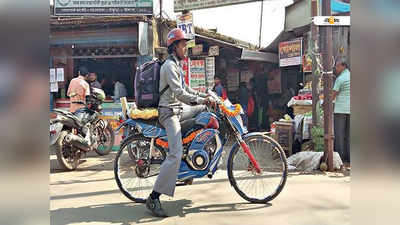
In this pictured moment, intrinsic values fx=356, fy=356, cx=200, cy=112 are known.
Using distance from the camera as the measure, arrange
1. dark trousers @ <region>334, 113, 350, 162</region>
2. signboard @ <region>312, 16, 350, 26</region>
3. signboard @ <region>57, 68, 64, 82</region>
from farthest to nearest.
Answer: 1. signboard @ <region>57, 68, 64, 82</region>
2. dark trousers @ <region>334, 113, 350, 162</region>
3. signboard @ <region>312, 16, 350, 26</region>

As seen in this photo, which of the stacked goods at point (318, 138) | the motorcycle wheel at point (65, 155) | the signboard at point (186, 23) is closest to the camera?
the motorcycle wheel at point (65, 155)

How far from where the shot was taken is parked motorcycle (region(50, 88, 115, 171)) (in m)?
5.95

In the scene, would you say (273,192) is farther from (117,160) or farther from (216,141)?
(117,160)

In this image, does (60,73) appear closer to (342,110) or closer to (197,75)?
(197,75)

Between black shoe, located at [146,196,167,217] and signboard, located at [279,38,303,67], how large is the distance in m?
7.85

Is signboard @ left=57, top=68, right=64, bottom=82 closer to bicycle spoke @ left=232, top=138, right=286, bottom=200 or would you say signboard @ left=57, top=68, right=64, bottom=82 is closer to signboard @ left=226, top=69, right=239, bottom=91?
signboard @ left=226, top=69, right=239, bottom=91

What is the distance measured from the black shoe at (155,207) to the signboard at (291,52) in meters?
7.85

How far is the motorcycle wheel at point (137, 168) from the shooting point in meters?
4.12

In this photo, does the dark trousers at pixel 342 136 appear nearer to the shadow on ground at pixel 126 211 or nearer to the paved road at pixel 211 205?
the paved road at pixel 211 205

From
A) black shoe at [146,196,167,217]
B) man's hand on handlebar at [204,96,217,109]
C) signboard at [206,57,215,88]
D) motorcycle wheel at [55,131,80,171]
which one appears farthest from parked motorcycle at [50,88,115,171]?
signboard at [206,57,215,88]

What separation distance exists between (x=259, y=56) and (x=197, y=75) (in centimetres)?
239

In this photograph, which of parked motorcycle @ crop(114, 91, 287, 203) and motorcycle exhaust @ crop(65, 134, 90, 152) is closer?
parked motorcycle @ crop(114, 91, 287, 203)

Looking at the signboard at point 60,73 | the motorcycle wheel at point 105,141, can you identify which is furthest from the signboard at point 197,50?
the motorcycle wheel at point 105,141
